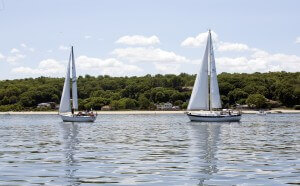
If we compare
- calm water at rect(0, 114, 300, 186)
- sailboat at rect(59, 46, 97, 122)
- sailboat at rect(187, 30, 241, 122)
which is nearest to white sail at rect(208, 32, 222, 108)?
sailboat at rect(187, 30, 241, 122)

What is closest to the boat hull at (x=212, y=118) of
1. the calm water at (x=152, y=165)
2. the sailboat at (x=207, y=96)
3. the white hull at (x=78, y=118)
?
the sailboat at (x=207, y=96)

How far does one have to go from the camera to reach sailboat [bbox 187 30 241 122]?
96.3 m

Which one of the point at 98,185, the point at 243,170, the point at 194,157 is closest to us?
the point at 98,185

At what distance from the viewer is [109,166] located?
30.5 metres

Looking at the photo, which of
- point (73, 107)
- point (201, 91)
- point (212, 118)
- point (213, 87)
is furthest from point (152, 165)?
point (73, 107)

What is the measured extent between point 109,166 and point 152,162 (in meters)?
3.08

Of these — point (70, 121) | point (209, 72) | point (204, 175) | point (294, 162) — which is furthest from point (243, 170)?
point (70, 121)

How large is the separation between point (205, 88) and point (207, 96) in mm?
1676

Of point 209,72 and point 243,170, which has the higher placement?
point 209,72

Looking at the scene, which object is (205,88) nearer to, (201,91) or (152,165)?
(201,91)

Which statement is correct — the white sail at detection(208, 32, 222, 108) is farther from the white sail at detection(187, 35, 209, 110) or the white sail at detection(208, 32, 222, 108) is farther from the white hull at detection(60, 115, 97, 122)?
the white hull at detection(60, 115, 97, 122)

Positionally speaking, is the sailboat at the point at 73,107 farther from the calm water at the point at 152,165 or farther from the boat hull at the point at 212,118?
the calm water at the point at 152,165

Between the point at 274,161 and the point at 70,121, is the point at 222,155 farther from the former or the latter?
the point at 70,121

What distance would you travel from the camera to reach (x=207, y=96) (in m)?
96.4
